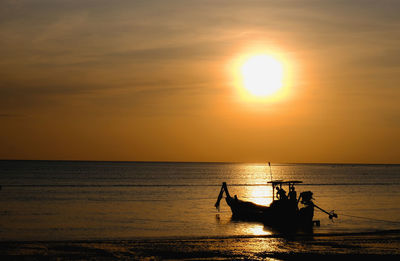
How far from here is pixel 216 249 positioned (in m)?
25.9

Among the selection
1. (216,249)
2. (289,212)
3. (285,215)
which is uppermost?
(289,212)

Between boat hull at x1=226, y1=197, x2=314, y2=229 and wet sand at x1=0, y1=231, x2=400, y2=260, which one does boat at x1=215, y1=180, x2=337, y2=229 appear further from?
wet sand at x1=0, y1=231, x2=400, y2=260

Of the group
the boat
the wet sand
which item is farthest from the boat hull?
the wet sand

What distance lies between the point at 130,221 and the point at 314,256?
21.3 metres

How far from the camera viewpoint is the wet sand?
78.2ft

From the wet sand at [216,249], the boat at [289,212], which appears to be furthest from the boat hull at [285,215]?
the wet sand at [216,249]

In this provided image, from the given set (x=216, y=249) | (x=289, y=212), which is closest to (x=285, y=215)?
(x=289, y=212)

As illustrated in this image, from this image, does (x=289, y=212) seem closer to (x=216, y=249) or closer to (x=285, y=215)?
(x=285, y=215)

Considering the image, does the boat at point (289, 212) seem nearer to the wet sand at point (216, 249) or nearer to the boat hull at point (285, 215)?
the boat hull at point (285, 215)

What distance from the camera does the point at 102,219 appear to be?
42875mm

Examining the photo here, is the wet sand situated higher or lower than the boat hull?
lower

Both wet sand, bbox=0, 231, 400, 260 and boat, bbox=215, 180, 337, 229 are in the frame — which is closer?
wet sand, bbox=0, 231, 400, 260

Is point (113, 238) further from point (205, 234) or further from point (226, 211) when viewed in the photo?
point (226, 211)

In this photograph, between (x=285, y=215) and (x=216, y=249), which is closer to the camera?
(x=216, y=249)
